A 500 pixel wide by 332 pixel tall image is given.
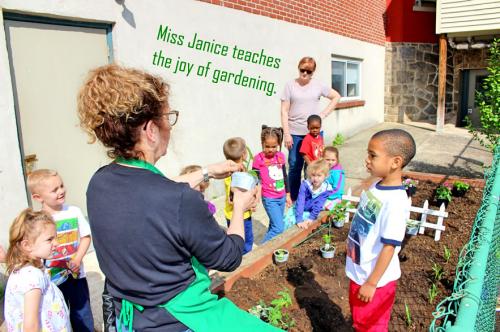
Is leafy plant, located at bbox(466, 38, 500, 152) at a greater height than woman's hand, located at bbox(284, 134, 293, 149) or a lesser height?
greater

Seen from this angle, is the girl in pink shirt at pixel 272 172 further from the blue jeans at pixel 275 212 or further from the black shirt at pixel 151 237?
the black shirt at pixel 151 237

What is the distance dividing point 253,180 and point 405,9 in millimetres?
13598

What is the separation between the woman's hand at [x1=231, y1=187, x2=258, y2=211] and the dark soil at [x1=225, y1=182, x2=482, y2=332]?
1.31 metres

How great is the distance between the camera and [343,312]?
2.95 m

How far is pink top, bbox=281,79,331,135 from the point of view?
517cm

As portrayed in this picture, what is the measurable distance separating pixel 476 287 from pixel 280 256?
1.66 metres

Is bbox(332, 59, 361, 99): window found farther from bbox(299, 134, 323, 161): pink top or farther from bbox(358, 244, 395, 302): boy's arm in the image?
bbox(358, 244, 395, 302): boy's arm

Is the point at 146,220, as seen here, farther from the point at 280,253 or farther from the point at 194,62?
the point at 194,62

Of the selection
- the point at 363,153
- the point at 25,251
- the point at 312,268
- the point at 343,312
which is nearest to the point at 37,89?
the point at 25,251

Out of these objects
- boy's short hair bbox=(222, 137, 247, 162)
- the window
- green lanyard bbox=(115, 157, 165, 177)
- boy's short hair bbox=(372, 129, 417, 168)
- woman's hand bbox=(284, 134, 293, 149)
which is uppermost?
the window

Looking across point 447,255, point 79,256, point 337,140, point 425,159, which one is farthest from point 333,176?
point 337,140

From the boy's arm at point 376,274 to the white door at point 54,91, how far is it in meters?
3.28

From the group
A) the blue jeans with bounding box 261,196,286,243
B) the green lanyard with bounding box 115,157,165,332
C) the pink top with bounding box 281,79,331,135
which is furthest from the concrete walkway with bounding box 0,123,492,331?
the green lanyard with bounding box 115,157,165,332

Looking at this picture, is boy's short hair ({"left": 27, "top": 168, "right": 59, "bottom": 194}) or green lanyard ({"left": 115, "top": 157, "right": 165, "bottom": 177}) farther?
boy's short hair ({"left": 27, "top": 168, "right": 59, "bottom": 194})
